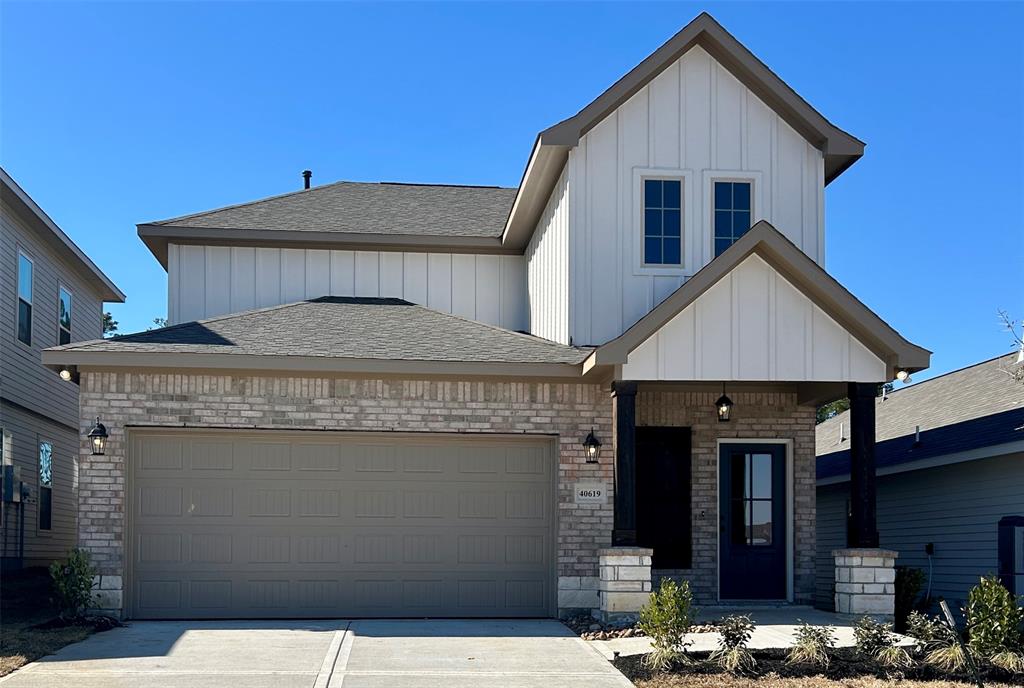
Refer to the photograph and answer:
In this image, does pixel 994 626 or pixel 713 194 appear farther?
pixel 713 194

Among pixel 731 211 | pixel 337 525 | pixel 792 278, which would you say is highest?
pixel 731 211

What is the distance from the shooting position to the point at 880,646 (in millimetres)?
10891

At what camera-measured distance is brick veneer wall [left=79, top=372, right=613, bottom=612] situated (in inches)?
526

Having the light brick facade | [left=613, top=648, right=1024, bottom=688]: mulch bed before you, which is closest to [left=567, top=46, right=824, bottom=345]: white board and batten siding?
the light brick facade

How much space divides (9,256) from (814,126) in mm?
12121

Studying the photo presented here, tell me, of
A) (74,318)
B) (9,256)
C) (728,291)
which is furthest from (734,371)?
(74,318)

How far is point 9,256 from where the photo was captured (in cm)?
1752

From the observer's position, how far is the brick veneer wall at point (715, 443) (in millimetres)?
14938

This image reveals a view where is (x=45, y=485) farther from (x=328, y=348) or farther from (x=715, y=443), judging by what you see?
(x=715, y=443)

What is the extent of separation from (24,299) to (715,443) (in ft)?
37.3

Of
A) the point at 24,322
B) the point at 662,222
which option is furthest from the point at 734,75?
the point at 24,322

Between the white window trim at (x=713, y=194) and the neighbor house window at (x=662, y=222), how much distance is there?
35cm

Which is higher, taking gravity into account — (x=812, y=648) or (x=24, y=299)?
(x=24, y=299)

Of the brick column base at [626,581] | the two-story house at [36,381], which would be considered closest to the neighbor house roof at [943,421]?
the brick column base at [626,581]
